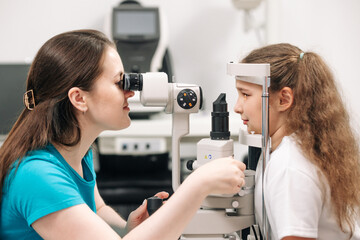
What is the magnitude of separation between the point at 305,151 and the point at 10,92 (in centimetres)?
200

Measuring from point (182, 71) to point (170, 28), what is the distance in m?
0.30

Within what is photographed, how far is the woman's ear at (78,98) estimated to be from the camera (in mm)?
1146

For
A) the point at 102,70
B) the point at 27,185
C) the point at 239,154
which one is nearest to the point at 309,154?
the point at 102,70

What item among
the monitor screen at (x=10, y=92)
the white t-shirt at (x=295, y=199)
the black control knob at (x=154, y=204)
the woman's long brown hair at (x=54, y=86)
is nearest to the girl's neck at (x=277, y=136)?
the white t-shirt at (x=295, y=199)

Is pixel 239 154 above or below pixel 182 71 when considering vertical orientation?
below

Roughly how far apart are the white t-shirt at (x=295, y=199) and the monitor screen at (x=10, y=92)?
6.15ft

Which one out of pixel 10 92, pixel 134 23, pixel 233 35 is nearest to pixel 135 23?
pixel 134 23

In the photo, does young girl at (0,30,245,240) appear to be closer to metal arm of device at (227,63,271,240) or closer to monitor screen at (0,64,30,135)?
metal arm of device at (227,63,271,240)

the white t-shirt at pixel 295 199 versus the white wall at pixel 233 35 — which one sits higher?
the white wall at pixel 233 35

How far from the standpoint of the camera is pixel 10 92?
2633 mm

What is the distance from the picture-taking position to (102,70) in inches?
46.7

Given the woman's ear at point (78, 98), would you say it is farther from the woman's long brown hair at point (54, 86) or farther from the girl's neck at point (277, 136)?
the girl's neck at point (277, 136)

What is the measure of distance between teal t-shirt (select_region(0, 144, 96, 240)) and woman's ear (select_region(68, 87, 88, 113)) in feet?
0.41

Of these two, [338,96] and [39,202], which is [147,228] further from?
[338,96]
